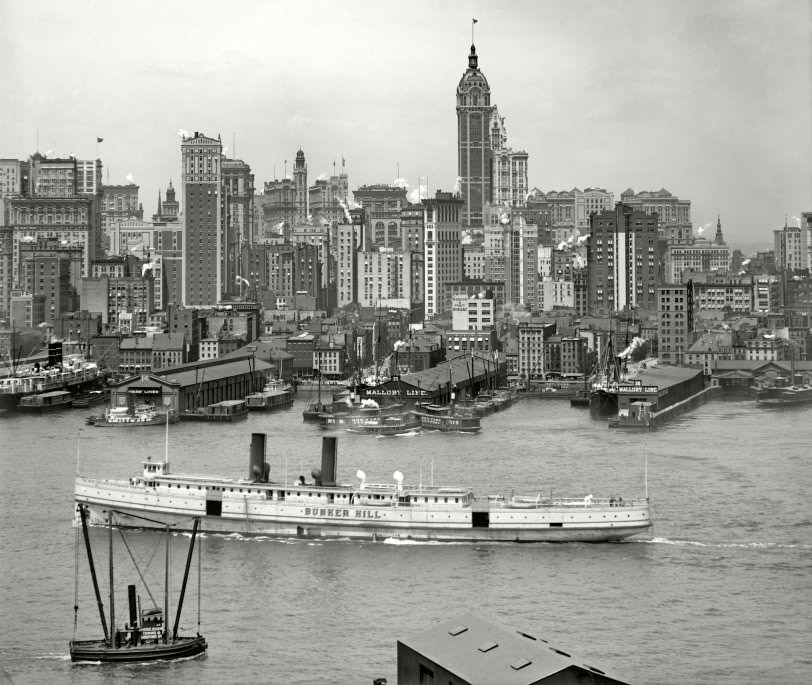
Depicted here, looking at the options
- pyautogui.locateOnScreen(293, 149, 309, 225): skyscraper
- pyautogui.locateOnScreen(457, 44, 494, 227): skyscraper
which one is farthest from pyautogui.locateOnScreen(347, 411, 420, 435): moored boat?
pyautogui.locateOnScreen(293, 149, 309, 225): skyscraper

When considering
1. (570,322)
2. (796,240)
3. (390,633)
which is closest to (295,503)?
(390,633)

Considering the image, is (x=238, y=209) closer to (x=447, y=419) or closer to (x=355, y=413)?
(x=355, y=413)

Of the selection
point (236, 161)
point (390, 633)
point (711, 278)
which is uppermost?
point (236, 161)

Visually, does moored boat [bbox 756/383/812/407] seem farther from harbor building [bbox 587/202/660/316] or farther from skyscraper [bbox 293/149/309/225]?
skyscraper [bbox 293/149/309/225]

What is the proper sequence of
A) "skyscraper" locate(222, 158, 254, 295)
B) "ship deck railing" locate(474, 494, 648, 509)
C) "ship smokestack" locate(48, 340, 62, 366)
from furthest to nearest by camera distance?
"skyscraper" locate(222, 158, 254, 295) < "ship smokestack" locate(48, 340, 62, 366) < "ship deck railing" locate(474, 494, 648, 509)

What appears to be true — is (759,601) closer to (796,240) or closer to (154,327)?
(796,240)
